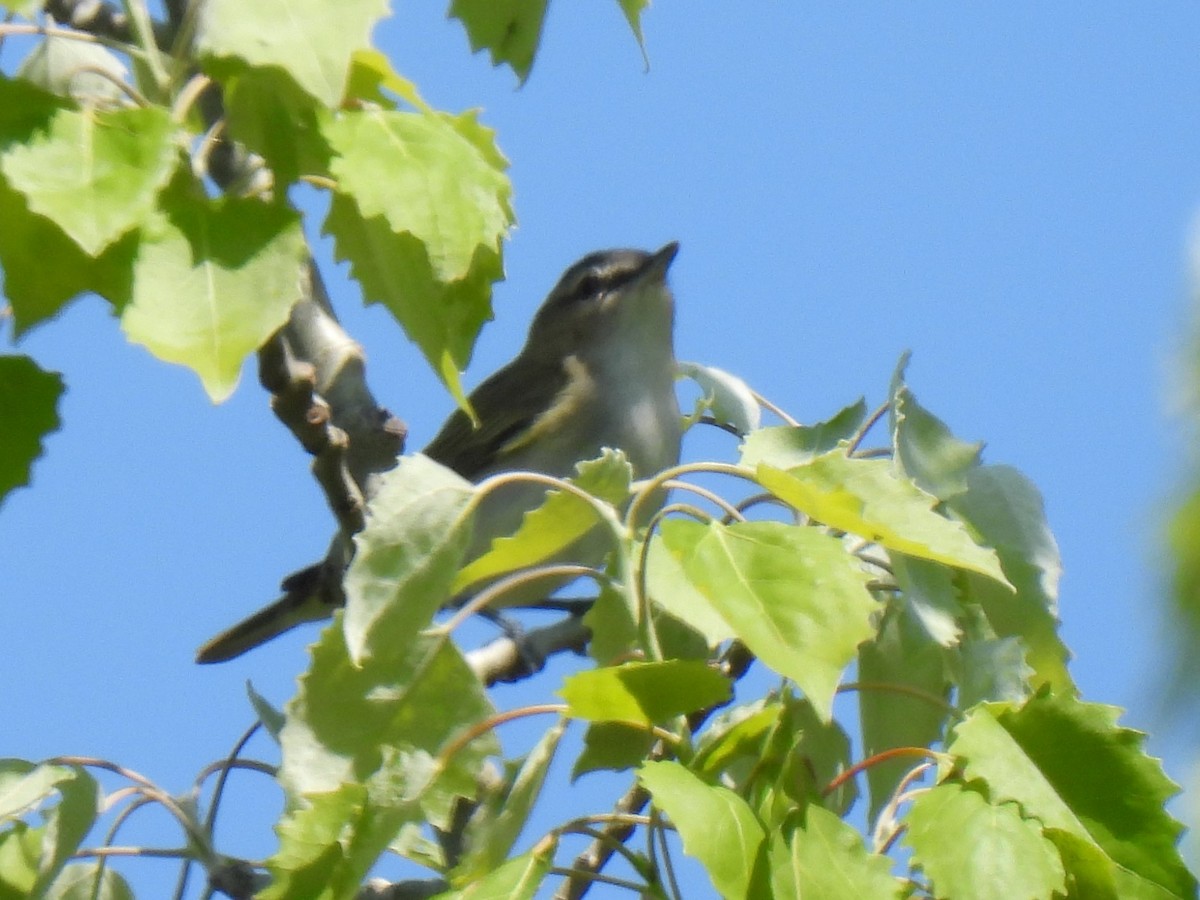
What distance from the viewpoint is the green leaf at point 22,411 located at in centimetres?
230

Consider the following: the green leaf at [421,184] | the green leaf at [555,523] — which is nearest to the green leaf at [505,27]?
the green leaf at [421,184]

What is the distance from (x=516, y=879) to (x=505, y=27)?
143 cm

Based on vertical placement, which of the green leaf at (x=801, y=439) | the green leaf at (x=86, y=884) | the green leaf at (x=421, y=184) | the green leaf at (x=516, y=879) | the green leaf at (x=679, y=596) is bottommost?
the green leaf at (x=86, y=884)

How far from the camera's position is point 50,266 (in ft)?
6.58

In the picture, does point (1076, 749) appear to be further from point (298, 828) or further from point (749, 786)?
point (298, 828)

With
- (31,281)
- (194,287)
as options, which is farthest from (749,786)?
(31,281)

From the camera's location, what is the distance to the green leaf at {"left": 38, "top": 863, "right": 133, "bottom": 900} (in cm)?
278

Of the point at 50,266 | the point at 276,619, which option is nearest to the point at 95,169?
the point at 50,266

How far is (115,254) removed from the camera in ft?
6.56

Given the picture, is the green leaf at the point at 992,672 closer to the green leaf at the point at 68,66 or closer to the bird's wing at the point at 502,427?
the green leaf at the point at 68,66

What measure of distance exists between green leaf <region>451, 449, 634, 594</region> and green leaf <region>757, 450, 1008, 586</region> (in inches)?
8.7

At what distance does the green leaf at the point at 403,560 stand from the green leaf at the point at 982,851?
645 millimetres

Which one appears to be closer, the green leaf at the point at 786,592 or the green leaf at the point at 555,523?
the green leaf at the point at 786,592

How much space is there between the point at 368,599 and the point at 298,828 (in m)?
0.30
